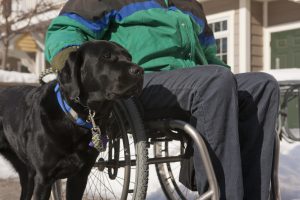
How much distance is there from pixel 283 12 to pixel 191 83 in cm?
764

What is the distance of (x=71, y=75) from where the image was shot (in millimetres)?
2105

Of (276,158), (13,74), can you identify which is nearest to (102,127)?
(276,158)

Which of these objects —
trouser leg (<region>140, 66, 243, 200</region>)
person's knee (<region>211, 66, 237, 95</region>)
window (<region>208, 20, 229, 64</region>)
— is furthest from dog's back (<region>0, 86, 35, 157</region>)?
window (<region>208, 20, 229, 64</region>)

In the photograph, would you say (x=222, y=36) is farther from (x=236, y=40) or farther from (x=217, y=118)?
(x=217, y=118)

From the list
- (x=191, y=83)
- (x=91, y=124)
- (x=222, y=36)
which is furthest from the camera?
(x=222, y=36)

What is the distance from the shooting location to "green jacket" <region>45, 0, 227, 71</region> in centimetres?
245

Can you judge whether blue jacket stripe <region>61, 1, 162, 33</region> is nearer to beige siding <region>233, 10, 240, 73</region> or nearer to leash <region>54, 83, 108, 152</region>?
leash <region>54, 83, 108, 152</region>

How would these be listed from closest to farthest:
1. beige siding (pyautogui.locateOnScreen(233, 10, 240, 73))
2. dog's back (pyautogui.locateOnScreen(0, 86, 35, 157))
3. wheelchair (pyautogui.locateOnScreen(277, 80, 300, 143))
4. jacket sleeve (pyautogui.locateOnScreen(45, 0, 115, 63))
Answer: jacket sleeve (pyautogui.locateOnScreen(45, 0, 115, 63)), dog's back (pyautogui.locateOnScreen(0, 86, 35, 157)), wheelchair (pyautogui.locateOnScreen(277, 80, 300, 143)), beige siding (pyautogui.locateOnScreen(233, 10, 240, 73))

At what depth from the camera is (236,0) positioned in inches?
373

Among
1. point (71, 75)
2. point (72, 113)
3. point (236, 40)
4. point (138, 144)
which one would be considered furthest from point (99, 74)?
point (236, 40)

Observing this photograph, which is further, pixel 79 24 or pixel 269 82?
pixel 79 24

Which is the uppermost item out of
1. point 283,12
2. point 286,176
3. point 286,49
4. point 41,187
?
point 283,12

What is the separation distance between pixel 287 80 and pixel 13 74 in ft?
14.6

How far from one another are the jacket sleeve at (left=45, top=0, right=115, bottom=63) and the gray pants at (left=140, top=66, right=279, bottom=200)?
16.1 inches
